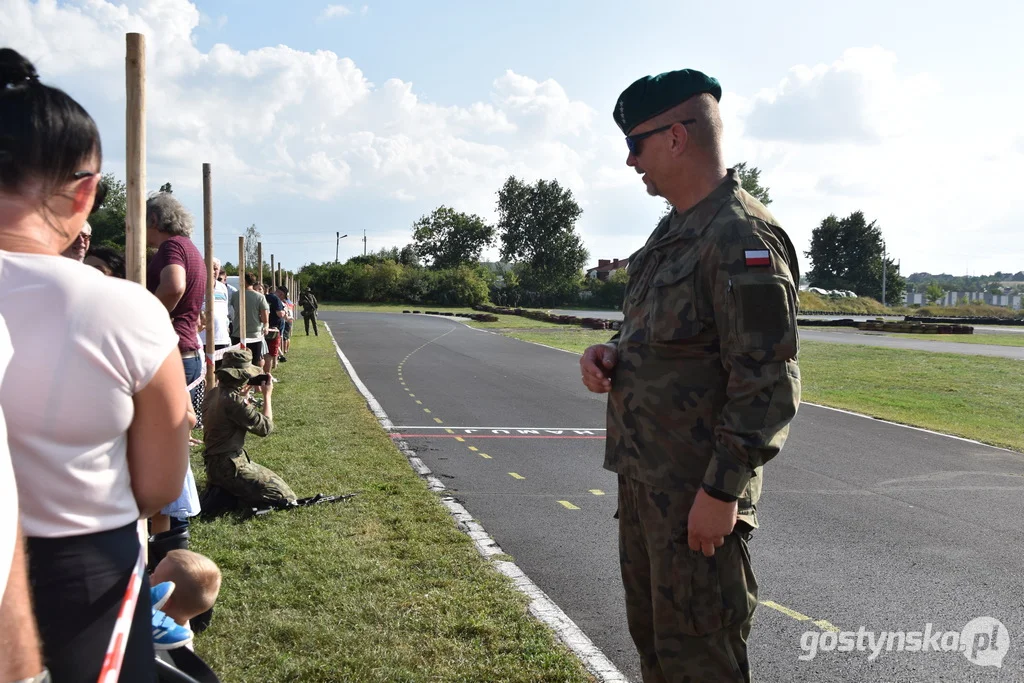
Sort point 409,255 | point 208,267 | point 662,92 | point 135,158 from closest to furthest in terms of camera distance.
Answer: point 662,92 < point 135,158 < point 208,267 < point 409,255

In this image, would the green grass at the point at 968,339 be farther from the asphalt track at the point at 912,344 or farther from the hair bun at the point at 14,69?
the hair bun at the point at 14,69

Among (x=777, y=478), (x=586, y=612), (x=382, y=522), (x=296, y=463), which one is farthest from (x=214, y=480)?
(x=777, y=478)

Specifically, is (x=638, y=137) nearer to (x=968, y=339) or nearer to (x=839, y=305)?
(x=968, y=339)

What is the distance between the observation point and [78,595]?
1.58 metres

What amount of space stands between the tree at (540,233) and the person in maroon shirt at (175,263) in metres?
94.6

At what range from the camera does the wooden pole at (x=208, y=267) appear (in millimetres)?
7493

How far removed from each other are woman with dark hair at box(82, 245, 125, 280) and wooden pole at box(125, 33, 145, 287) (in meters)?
1.78

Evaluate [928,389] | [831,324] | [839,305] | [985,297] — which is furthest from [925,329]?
[985,297]

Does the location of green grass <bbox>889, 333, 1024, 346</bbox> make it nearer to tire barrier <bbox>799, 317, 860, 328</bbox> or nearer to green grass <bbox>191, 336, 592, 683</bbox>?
tire barrier <bbox>799, 317, 860, 328</bbox>

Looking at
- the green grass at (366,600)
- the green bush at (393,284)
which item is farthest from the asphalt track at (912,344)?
the green bush at (393,284)

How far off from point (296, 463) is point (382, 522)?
2178 millimetres

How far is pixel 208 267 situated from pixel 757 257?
22.9 ft

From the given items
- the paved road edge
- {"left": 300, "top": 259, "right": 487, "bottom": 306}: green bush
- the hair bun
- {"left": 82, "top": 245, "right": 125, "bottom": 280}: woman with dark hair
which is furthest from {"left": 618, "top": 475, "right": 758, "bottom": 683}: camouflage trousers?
{"left": 300, "top": 259, "right": 487, "bottom": 306}: green bush

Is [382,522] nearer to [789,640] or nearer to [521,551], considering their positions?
[521,551]
